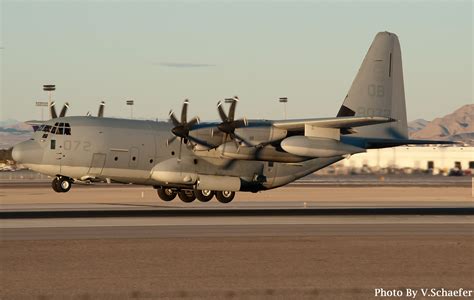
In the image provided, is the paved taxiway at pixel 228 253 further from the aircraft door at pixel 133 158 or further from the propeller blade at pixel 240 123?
the propeller blade at pixel 240 123

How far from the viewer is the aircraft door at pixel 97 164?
146 ft

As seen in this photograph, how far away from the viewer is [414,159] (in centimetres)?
12062

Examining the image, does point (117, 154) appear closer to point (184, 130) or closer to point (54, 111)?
point (184, 130)

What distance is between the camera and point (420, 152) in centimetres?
12456

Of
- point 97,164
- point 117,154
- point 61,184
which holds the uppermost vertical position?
point 117,154

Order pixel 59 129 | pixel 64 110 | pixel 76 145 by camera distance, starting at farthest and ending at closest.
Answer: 1. pixel 64 110
2. pixel 59 129
3. pixel 76 145

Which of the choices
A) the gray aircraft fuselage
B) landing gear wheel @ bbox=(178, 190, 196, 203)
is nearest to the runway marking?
the gray aircraft fuselage

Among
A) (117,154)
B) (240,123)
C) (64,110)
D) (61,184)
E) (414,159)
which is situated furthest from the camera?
(414,159)

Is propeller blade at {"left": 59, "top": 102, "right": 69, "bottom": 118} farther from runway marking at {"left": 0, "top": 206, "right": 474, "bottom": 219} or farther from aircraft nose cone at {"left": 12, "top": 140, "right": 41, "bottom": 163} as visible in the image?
runway marking at {"left": 0, "top": 206, "right": 474, "bottom": 219}

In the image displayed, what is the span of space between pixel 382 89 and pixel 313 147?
393 inches

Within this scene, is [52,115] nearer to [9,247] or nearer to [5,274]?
[9,247]

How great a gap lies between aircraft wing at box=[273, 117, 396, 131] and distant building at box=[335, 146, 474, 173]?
5920 cm

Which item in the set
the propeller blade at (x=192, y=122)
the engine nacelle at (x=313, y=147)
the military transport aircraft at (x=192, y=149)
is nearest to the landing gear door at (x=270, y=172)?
the military transport aircraft at (x=192, y=149)

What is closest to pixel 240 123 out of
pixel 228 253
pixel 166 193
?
pixel 166 193
